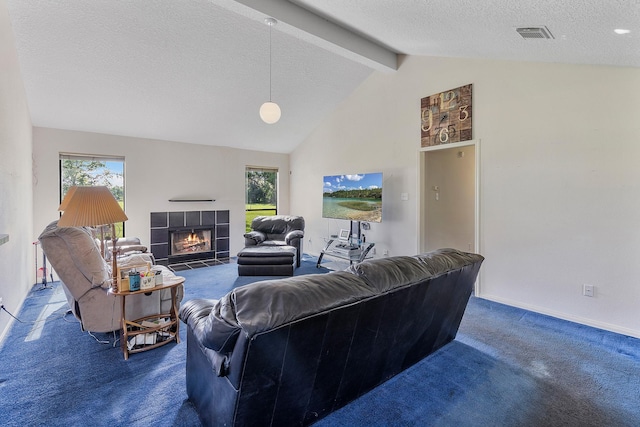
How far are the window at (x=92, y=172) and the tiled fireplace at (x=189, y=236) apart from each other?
0.60 m

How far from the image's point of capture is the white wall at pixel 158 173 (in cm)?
461

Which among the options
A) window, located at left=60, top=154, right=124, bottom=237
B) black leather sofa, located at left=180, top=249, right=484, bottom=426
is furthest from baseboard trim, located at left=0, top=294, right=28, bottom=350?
black leather sofa, located at left=180, top=249, right=484, bottom=426

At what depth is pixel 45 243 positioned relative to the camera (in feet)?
7.97

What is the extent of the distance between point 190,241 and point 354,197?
3253mm

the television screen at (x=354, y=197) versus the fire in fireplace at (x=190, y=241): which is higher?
the television screen at (x=354, y=197)

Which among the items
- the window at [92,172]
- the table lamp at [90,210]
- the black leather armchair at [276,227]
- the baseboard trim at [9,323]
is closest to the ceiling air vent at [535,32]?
the table lamp at [90,210]

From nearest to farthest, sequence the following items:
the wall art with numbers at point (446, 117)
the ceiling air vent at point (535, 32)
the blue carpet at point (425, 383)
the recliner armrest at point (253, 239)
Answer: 1. the blue carpet at point (425, 383)
2. the ceiling air vent at point (535, 32)
3. the wall art with numbers at point (446, 117)
4. the recliner armrest at point (253, 239)

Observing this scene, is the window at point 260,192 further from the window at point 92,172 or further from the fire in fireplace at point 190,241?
the window at point 92,172

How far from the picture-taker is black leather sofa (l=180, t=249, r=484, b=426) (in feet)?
4.19

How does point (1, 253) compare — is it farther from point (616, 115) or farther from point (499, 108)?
point (616, 115)

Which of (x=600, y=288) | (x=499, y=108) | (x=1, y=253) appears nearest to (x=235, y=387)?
(x=1, y=253)

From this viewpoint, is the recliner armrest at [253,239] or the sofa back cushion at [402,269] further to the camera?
the recliner armrest at [253,239]

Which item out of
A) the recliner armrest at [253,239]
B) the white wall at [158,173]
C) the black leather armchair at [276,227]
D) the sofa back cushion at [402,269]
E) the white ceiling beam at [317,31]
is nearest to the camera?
the sofa back cushion at [402,269]

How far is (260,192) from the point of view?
22.7ft
